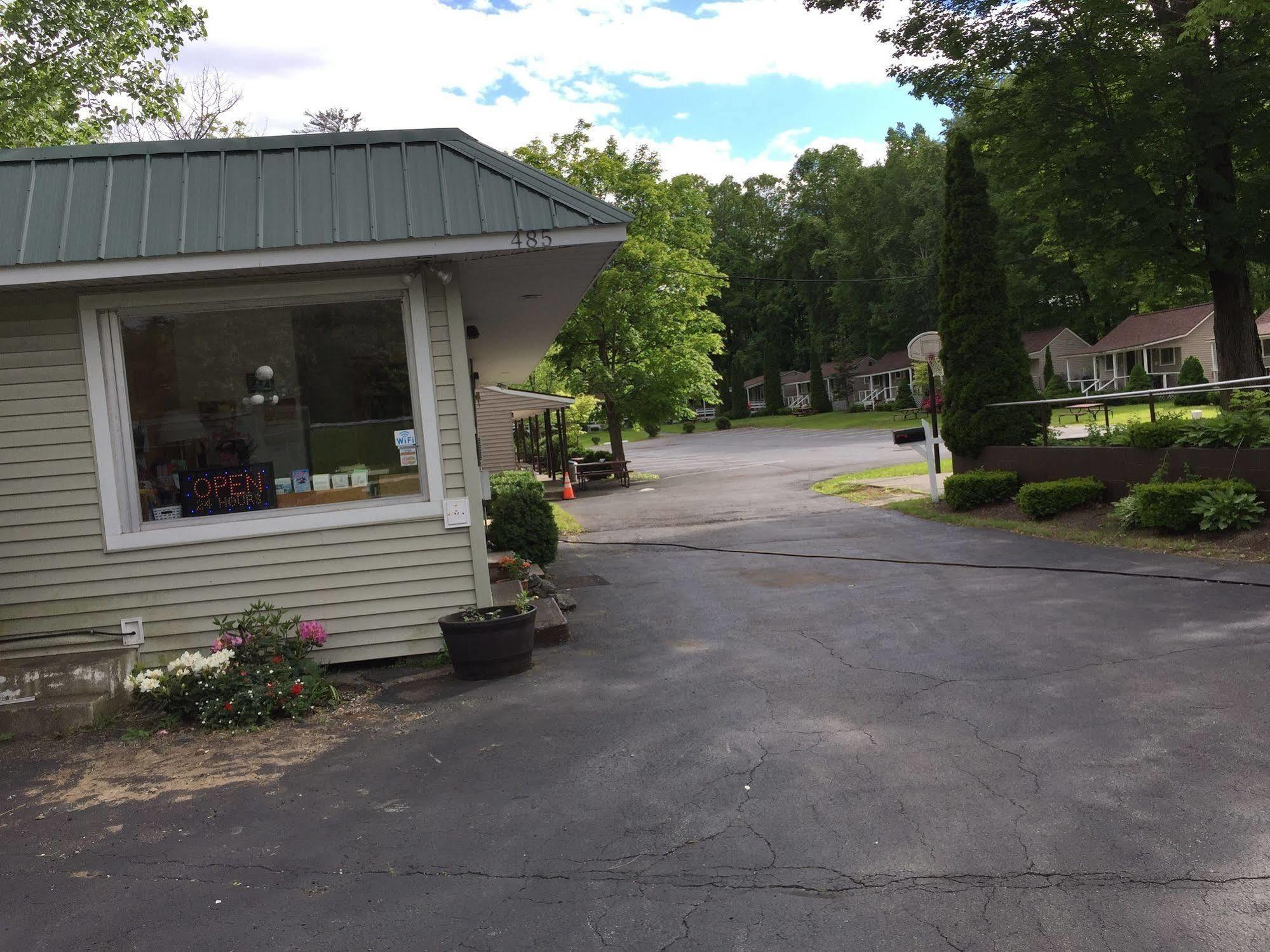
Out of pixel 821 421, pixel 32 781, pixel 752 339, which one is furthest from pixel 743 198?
pixel 32 781

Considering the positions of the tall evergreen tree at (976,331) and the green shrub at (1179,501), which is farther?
the tall evergreen tree at (976,331)

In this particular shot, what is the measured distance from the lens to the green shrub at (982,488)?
547 inches

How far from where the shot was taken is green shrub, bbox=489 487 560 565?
37.3 feet

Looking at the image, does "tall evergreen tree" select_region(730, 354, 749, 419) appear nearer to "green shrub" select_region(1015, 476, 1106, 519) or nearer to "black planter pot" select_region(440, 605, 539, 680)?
"green shrub" select_region(1015, 476, 1106, 519)

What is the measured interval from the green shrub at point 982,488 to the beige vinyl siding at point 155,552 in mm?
9317

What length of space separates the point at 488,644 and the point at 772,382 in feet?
220

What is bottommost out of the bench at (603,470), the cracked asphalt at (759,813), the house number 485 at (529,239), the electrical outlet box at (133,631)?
the cracked asphalt at (759,813)

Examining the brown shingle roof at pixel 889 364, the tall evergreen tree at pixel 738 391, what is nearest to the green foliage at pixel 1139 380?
the brown shingle roof at pixel 889 364

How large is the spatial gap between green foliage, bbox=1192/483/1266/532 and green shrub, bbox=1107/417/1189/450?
134 cm

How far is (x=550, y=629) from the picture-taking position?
7.46 meters

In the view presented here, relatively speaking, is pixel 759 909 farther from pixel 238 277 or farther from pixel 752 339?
pixel 752 339

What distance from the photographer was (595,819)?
13.4 feet

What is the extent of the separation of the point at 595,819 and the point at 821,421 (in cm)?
5104

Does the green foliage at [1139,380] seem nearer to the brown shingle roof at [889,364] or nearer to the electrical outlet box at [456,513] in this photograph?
the brown shingle roof at [889,364]
